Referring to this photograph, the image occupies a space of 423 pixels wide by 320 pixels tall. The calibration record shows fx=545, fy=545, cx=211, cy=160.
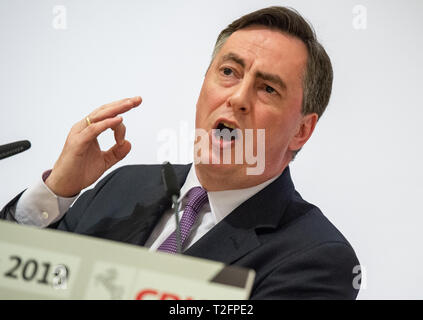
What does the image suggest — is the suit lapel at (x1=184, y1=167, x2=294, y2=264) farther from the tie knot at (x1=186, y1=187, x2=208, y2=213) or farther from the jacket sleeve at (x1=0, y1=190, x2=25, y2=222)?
the jacket sleeve at (x1=0, y1=190, x2=25, y2=222)

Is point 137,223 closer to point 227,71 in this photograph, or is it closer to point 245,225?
point 245,225

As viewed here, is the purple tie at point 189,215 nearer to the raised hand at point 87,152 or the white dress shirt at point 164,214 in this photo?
the white dress shirt at point 164,214

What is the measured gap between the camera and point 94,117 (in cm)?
138

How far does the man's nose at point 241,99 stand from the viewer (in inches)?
53.2

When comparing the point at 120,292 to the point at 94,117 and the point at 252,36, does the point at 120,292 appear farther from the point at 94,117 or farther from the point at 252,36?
the point at 252,36

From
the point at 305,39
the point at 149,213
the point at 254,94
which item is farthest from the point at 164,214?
the point at 305,39

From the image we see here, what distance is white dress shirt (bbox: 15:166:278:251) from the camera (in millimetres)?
1416

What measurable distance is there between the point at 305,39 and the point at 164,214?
61 centimetres

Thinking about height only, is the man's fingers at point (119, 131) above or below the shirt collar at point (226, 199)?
above

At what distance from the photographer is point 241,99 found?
1.35m

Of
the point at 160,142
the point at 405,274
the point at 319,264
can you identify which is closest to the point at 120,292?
the point at 319,264

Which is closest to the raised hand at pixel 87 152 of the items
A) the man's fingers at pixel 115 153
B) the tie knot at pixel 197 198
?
the man's fingers at pixel 115 153

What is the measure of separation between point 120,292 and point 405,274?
1.19m

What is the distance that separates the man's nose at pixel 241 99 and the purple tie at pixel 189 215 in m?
0.25
